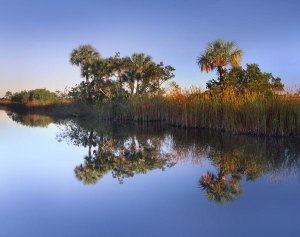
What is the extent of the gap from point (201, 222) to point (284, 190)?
1.94 m

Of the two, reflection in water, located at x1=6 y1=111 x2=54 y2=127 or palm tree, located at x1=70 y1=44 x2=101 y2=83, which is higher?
palm tree, located at x1=70 y1=44 x2=101 y2=83

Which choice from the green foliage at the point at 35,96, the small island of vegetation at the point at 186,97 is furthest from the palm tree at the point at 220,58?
the green foliage at the point at 35,96

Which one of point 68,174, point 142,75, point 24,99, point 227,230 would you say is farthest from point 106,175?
point 24,99

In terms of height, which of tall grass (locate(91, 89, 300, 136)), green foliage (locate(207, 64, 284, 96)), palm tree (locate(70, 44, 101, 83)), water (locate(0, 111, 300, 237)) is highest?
palm tree (locate(70, 44, 101, 83))

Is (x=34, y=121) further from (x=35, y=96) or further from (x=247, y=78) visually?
(x=35, y=96)

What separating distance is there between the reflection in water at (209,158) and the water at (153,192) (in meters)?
0.02

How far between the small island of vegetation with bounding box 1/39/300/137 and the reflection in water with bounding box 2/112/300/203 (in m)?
0.97

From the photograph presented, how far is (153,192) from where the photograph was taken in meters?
5.62

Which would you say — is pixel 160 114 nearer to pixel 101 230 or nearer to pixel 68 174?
pixel 68 174

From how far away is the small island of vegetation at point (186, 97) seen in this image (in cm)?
1240

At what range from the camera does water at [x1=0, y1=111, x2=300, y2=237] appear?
4188 millimetres

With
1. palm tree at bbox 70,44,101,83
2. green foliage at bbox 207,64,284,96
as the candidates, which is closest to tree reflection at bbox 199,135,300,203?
green foliage at bbox 207,64,284,96

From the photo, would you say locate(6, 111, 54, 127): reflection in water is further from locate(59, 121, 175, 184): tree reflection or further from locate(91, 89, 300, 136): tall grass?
locate(59, 121, 175, 184): tree reflection

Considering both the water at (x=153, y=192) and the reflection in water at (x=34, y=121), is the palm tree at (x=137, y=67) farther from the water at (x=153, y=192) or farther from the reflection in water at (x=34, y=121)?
the water at (x=153, y=192)
